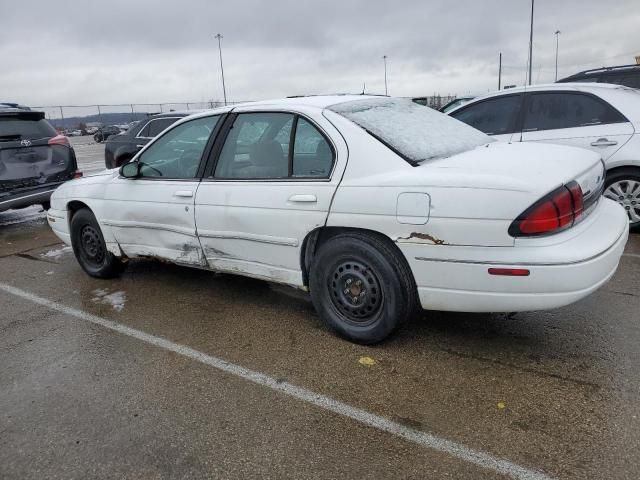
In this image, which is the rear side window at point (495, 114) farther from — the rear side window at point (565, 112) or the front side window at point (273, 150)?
the front side window at point (273, 150)

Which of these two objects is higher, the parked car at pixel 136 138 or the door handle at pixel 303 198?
the parked car at pixel 136 138

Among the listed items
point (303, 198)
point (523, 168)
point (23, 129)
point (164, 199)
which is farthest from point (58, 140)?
point (523, 168)

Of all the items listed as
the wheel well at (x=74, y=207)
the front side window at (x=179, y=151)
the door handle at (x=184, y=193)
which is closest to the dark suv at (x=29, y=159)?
the wheel well at (x=74, y=207)

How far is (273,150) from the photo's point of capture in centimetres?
372

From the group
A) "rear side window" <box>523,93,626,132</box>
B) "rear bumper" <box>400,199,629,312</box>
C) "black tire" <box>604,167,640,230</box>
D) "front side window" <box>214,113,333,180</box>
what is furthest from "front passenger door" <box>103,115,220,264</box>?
"black tire" <box>604,167,640,230</box>

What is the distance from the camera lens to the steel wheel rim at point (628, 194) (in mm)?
5441

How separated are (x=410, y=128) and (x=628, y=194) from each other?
10.7ft

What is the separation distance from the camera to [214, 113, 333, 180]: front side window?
3.46 m

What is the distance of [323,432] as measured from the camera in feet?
8.45

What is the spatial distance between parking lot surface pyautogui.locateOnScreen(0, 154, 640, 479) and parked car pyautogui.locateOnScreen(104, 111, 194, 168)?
16.9 ft

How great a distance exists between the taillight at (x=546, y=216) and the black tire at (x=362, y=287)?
0.70 meters

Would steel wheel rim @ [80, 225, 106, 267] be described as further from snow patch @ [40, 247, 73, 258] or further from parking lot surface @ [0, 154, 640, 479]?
snow patch @ [40, 247, 73, 258]

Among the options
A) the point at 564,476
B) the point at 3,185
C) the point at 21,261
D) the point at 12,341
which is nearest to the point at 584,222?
the point at 564,476

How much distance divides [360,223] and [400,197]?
0.30 meters
